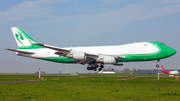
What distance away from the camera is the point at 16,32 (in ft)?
191

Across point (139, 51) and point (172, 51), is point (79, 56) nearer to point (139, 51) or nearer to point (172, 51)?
point (139, 51)

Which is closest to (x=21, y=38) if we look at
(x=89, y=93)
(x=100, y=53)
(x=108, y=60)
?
(x=100, y=53)

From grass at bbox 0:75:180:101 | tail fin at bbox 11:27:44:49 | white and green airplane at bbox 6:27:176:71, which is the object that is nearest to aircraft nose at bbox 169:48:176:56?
white and green airplane at bbox 6:27:176:71

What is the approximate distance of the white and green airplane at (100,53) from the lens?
156 ft

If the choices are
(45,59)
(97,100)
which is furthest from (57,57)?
(97,100)

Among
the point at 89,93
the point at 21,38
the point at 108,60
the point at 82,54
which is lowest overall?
the point at 89,93

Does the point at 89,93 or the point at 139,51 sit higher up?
the point at 139,51

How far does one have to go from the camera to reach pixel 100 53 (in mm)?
51031

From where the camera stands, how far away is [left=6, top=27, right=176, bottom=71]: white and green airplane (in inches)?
1875

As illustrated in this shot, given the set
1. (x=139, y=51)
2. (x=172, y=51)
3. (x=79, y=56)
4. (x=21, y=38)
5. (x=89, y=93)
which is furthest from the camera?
(x=21, y=38)

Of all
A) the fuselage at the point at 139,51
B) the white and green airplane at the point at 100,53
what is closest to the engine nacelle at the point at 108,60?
the white and green airplane at the point at 100,53

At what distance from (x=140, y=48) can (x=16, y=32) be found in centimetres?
3365

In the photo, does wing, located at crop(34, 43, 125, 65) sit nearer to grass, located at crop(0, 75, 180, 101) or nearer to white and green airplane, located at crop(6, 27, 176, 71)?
white and green airplane, located at crop(6, 27, 176, 71)

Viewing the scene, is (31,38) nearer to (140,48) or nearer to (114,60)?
(114,60)
